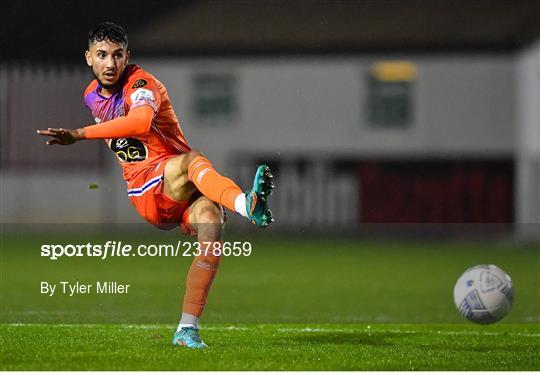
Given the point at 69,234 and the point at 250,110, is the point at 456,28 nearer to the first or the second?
the point at 250,110

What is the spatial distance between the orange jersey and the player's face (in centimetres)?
11

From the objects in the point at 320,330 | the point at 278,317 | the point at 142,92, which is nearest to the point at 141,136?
the point at 142,92

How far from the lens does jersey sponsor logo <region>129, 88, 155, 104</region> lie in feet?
27.5

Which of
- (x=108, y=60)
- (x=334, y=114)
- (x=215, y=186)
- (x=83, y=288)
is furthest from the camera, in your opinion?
(x=334, y=114)

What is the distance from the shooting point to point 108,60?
8648 mm

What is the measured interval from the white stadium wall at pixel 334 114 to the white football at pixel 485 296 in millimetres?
21929

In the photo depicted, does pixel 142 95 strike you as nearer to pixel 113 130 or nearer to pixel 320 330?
pixel 113 130

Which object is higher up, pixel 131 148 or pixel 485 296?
pixel 131 148

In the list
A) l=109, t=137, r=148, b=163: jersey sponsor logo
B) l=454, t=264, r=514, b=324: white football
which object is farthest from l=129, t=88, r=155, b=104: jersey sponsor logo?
l=454, t=264, r=514, b=324: white football

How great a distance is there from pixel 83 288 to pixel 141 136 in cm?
703

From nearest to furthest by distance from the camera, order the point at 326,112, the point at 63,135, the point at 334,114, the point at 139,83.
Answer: the point at 63,135
the point at 139,83
the point at 334,114
the point at 326,112

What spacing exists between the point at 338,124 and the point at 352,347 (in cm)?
2496

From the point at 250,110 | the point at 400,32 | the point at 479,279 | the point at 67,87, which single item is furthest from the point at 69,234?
the point at 479,279

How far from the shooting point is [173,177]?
858cm
